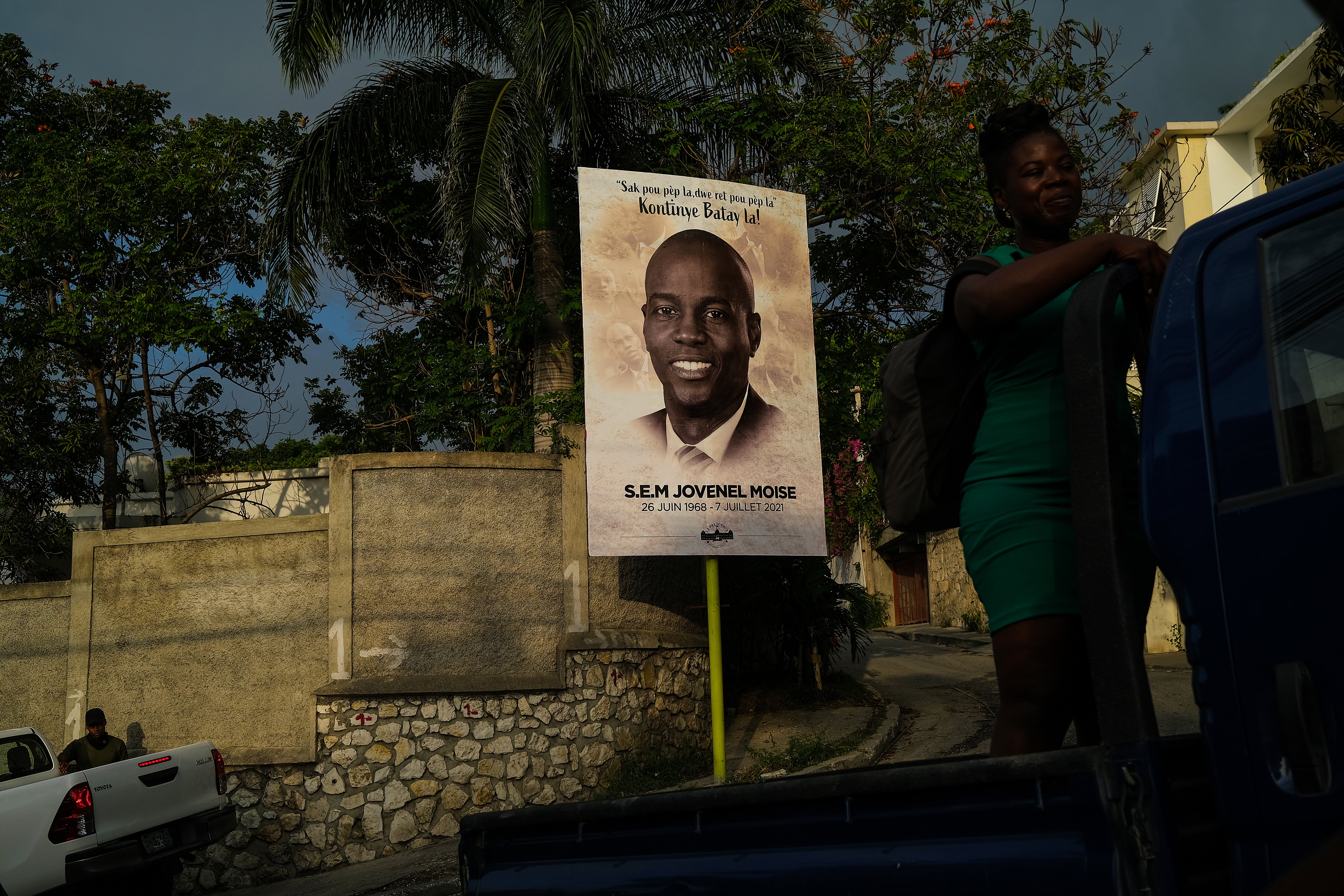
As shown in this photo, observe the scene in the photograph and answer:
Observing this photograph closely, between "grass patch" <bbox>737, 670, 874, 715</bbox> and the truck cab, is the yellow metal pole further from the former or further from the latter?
the truck cab

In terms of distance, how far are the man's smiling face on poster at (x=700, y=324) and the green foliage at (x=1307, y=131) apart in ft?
22.4

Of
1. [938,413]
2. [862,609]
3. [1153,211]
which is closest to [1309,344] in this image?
[938,413]

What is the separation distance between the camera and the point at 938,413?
2.26 metres

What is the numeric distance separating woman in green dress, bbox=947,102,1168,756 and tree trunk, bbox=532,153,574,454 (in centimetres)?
971

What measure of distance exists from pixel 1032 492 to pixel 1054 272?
41 cm

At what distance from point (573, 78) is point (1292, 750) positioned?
10429mm

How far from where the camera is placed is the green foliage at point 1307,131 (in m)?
11.6

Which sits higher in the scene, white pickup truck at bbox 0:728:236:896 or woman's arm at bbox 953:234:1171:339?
woman's arm at bbox 953:234:1171:339

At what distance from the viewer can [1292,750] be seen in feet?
5.22

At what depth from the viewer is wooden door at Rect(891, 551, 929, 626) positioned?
3161 centimetres

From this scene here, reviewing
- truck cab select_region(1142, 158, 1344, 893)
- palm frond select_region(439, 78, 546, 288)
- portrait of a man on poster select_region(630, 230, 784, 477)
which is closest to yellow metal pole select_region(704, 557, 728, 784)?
portrait of a man on poster select_region(630, 230, 784, 477)

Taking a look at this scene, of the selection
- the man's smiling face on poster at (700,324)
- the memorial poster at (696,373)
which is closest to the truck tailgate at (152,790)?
the memorial poster at (696,373)

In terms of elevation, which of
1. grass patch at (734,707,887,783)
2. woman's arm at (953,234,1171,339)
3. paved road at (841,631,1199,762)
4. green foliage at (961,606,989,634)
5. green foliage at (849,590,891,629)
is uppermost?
woman's arm at (953,234,1171,339)

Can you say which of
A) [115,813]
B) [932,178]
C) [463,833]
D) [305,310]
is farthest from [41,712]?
[932,178]
